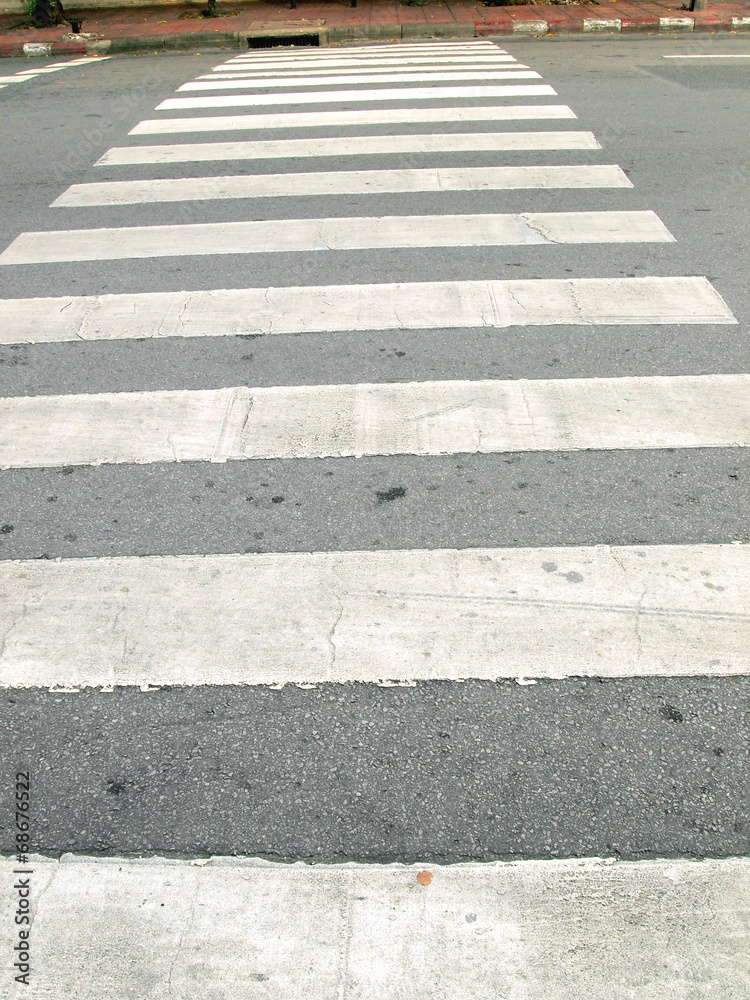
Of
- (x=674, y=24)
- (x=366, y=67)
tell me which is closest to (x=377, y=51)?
(x=366, y=67)

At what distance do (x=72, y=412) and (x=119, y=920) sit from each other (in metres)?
2.93

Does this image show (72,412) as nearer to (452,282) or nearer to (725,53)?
(452,282)

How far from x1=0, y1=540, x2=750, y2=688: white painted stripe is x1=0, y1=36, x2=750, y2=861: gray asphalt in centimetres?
9

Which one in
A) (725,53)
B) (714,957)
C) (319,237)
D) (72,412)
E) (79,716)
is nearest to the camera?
(714,957)

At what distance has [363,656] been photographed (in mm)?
2990

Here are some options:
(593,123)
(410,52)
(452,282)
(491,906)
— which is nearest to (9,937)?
(491,906)

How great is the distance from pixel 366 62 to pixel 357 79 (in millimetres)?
1533

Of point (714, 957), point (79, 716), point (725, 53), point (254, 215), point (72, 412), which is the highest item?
point (725, 53)

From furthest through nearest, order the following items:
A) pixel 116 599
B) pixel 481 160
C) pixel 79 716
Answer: pixel 481 160 → pixel 116 599 → pixel 79 716

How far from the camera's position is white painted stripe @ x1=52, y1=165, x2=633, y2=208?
24.2 feet

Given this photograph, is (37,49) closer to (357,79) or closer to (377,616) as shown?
(357,79)

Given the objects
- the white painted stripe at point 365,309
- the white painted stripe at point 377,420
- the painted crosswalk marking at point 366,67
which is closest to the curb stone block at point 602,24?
the painted crosswalk marking at point 366,67

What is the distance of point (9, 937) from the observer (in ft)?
7.31

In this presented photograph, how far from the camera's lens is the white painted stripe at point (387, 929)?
2.11 meters
